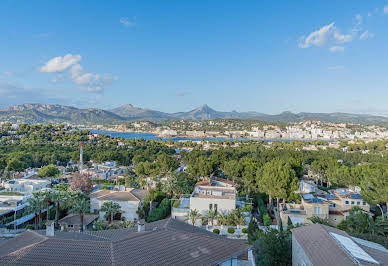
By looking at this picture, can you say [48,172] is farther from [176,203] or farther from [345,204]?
[345,204]

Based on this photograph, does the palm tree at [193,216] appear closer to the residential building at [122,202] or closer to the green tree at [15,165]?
the residential building at [122,202]

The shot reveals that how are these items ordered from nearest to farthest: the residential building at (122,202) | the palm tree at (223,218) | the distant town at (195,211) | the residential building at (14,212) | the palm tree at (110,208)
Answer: the distant town at (195,211), the palm tree at (223,218), the palm tree at (110,208), the residential building at (14,212), the residential building at (122,202)

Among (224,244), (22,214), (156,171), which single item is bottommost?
(22,214)

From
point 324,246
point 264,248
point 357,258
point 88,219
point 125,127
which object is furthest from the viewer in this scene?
point 125,127

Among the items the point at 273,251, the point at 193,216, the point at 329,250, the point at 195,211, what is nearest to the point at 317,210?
the point at 195,211

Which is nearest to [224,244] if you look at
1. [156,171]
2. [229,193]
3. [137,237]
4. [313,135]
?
[137,237]

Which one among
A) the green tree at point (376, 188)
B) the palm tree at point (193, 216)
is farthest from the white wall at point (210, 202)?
the green tree at point (376, 188)

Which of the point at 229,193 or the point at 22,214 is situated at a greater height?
the point at 229,193

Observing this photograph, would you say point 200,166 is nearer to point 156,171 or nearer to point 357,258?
point 156,171
